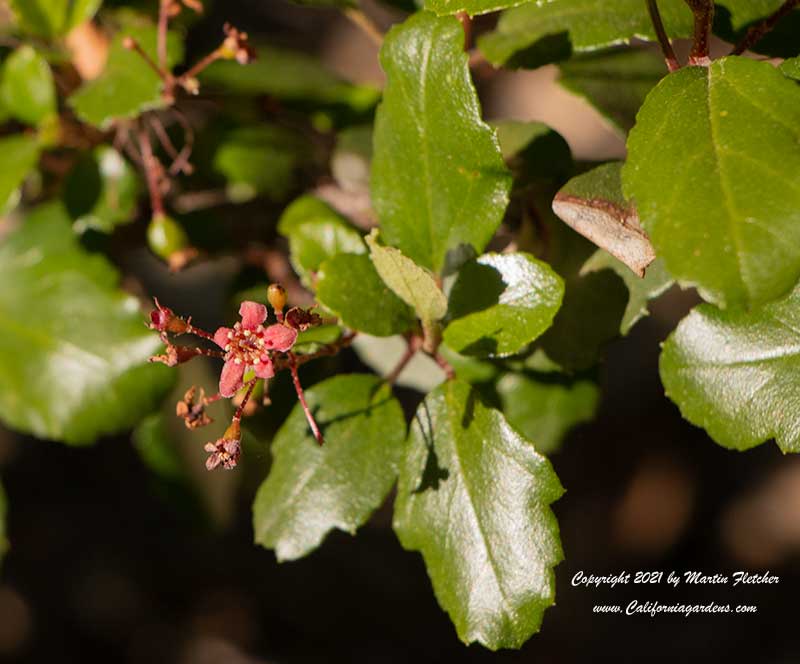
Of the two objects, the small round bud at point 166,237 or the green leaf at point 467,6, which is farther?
the small round bud at point 166,237

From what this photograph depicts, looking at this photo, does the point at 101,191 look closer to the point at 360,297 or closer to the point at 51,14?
the point at 51,14

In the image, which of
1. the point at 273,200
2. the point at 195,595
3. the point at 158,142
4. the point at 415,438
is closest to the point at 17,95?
the point at 158,142

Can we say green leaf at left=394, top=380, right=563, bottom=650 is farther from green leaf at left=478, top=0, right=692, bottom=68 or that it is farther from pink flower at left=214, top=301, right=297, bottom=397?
green leaf at left=478, top=0, right=692, bottom=68

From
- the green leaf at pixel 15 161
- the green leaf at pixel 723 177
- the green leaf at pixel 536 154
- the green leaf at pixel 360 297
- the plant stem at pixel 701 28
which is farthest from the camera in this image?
the green leaf at pixel 15 161

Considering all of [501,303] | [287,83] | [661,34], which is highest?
[661,34]

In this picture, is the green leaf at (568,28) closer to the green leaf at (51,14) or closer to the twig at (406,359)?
the twig at (406,359)

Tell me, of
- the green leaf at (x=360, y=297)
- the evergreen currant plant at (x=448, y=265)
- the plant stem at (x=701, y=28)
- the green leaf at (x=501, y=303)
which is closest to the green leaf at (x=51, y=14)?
the evergreen currant plant at (x=448, y=265)

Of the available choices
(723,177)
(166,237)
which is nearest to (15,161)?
(166,237)
